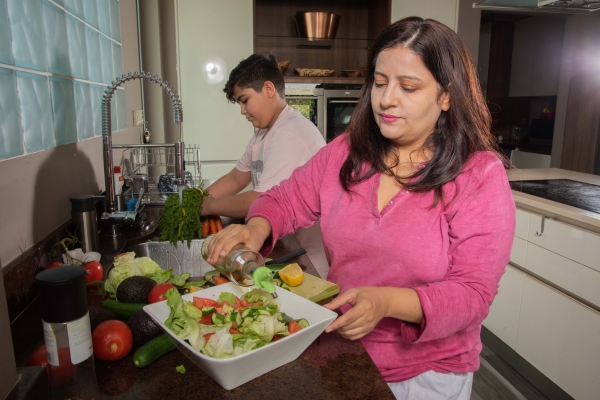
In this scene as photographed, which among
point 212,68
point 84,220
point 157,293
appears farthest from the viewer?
point 212,68

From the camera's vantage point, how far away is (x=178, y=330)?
80 centimetres

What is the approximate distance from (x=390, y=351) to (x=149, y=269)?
0.63 m

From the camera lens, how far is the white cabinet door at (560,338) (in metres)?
1.96

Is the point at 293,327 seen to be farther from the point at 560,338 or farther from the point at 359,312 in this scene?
the point at 560,338

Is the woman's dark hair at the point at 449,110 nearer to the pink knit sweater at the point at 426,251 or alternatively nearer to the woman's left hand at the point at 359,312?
the pink knit sweater at the point at 426,251

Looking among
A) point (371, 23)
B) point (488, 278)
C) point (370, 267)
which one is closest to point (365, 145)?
point (370, 267)

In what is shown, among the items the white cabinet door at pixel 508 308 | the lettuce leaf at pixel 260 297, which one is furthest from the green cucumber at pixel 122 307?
the white cabinet door at pixel 508 308

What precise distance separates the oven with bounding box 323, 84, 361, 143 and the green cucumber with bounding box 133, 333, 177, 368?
9.49ft

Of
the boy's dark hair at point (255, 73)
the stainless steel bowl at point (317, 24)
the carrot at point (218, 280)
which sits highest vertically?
the stainless steel bowl at point (317, 24)

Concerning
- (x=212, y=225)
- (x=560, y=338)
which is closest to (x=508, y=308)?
(x=560, y=338)

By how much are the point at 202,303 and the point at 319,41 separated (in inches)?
129

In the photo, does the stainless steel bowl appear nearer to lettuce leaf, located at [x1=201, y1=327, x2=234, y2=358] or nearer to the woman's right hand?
the woman's right hand

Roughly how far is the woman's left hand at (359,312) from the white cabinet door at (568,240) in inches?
59.0

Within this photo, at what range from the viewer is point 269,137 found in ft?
6.69
